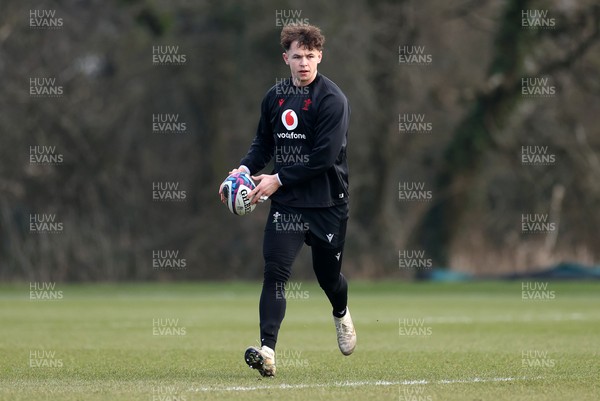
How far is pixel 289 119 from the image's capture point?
352 inches

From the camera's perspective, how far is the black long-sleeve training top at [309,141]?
8.80 meters

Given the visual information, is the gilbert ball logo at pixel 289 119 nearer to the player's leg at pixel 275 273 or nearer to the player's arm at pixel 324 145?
the player's arm at pixel 324 145

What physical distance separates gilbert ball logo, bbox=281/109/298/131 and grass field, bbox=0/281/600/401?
1.85 m

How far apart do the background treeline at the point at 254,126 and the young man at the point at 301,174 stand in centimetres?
Answer: 2264

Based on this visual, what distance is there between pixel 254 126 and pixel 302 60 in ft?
83.6

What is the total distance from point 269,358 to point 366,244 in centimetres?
2526

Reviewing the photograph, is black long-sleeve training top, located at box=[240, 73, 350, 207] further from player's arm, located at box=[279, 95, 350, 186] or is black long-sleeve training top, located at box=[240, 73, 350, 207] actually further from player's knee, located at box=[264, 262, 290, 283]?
player's knee, located at box=[264, 262, 290, 283]

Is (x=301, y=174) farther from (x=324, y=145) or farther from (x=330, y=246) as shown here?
(x=330, y=246)

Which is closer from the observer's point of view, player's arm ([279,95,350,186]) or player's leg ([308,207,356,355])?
player's arm ([279,95,350,186])

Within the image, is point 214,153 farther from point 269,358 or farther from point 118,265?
point 269,358

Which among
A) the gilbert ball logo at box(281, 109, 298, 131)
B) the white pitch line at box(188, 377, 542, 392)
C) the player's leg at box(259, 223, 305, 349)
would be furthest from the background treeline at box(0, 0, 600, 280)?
the white pitch line at box(188, 377, 542, 392)

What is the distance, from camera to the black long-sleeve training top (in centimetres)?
880

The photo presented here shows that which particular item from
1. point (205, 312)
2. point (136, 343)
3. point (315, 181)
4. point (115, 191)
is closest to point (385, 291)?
point (205, 312)

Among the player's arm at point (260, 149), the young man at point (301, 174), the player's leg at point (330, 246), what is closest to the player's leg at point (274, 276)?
the young man at point (301, 174)
